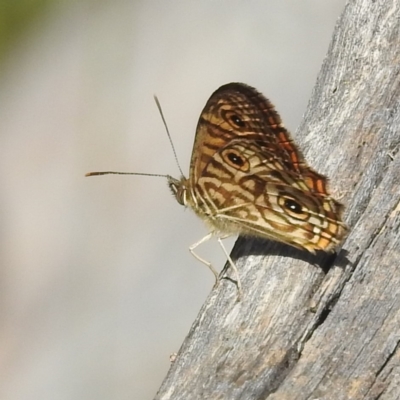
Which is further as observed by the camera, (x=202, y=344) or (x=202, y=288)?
(x=202, y=288)

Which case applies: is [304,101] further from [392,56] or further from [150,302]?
[392,56]

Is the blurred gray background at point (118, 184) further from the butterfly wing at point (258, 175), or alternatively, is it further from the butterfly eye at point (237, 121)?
the butterfly eye at point (237, 121)

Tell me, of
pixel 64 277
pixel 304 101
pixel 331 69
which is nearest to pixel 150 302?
pixel 64 277

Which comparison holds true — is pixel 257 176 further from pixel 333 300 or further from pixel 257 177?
pixel 333 300

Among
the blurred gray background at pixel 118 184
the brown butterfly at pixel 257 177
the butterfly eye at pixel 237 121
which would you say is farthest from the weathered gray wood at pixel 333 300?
the blurred gray background at pixel 118 184

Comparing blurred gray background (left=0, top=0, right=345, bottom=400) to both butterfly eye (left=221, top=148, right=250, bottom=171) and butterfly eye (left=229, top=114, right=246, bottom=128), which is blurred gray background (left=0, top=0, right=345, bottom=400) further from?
butterfly eye (left=229, top=114, right=246, bottom=128)

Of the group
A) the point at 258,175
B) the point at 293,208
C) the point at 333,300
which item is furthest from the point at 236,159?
the point at 333,300

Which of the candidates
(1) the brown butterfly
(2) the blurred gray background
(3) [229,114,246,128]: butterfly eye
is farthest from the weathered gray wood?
(2) the blurred gray background
